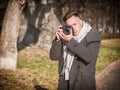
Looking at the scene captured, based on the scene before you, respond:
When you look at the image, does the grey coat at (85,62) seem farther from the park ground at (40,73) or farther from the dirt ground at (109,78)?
the dirt ground at (109,78)

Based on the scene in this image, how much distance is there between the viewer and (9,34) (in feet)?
32.1

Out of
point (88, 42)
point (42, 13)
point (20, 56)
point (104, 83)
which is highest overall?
point (42, 13)

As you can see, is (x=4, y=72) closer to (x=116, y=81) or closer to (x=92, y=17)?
(x=116, y=81)

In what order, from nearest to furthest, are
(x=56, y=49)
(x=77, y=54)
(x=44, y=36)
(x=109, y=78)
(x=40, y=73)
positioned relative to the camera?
(x=77, y=54) → (x=56, y=49) → (x=40, y=73) → (x=109, y=78) → (x=44, y=36)

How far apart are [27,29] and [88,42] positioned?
10.2 m

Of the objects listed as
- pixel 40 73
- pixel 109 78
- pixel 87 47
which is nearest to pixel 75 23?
pixel 87 47

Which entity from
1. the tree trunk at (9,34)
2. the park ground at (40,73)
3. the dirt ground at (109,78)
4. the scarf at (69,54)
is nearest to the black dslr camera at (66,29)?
the scarf at (69,54)

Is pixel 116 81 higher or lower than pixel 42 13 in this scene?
lower

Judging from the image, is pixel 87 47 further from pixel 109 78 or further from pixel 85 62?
pixel 109 78

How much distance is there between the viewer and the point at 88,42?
14.6ft

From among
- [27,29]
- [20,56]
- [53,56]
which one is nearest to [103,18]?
[27,29]

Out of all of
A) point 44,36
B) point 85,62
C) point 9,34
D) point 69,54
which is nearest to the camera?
point 85,62

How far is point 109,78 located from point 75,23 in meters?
6.87

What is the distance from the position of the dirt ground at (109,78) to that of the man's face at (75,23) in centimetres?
544
